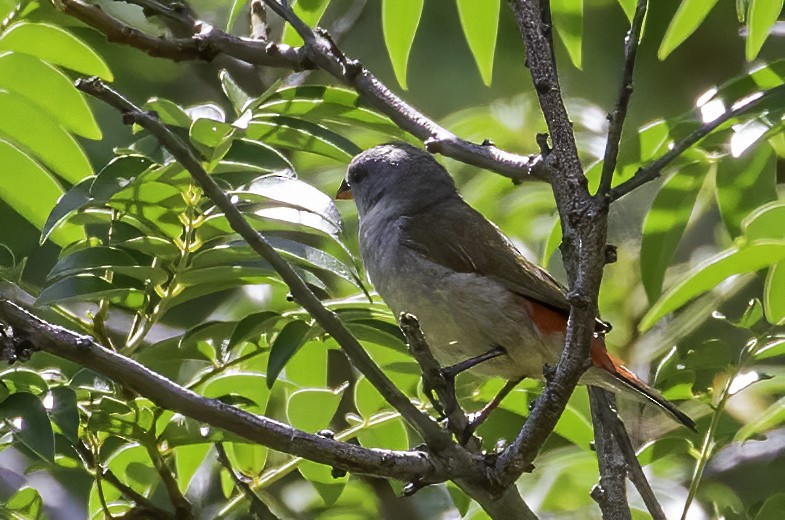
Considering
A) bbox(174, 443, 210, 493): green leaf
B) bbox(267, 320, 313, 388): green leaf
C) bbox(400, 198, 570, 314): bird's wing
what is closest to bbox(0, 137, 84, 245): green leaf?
bbox(267, 320, 313, 388): green leaf

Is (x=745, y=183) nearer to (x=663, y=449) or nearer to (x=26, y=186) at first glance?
(x=663, y=449)

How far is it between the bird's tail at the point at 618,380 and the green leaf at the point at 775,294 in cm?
42

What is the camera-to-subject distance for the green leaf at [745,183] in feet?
10.2

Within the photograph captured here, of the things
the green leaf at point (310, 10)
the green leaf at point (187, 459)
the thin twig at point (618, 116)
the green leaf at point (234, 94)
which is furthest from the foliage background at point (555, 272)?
the thin twig at point (618, 116)

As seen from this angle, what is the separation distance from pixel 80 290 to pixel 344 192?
2.03m

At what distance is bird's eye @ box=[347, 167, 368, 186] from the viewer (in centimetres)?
442

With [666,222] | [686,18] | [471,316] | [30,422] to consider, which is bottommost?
[30,422]

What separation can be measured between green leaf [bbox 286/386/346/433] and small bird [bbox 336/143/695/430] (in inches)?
18.3

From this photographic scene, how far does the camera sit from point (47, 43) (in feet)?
10.2

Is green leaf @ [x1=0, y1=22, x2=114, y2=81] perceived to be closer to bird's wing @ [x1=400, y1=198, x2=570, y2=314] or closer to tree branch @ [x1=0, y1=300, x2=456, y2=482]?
tree branch @ [x1=0, y1=300, x2=456, y2=482]

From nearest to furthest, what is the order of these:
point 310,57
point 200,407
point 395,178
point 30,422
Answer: point 200,407
point 30,422
point 310,57
point 395,178

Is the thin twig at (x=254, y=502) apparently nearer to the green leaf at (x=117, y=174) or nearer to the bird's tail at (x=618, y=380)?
the green leaf at (x=117, y=174)

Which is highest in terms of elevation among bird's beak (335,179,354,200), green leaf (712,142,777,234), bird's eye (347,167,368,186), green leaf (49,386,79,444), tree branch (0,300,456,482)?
green leaf (712,142,777,234)

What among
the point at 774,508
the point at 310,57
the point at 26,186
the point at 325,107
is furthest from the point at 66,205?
the point at 774,508
